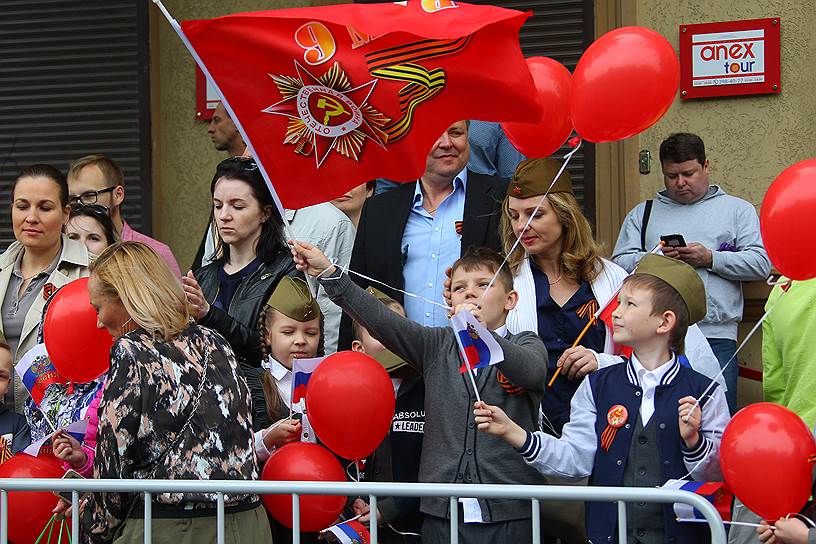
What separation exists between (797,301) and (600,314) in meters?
0.75

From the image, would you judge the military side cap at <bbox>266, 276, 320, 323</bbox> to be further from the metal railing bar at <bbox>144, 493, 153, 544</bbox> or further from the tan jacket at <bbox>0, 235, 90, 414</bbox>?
the metal railing bar at <bbox>144, 493, 153, 544</bbox>

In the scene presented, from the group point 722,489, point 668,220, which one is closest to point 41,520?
point 722,489

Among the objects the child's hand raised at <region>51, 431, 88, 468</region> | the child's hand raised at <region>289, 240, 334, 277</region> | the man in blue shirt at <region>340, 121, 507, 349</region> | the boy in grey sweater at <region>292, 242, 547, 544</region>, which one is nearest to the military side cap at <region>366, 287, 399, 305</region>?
the man in blue shirt at <region>340, 121, 507, 349</region>

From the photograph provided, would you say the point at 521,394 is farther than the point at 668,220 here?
No

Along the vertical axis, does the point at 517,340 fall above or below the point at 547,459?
above

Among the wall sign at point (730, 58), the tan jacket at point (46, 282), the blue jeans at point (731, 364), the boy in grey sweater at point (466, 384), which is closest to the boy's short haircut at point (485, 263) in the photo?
the boy in grey sweater at point (466, 384)

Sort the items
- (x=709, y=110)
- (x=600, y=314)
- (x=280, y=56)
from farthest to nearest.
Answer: (x=709, y=110)
(x=600, y=314)
(x=280, y=56)

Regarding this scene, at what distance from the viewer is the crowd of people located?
4348 millimetres

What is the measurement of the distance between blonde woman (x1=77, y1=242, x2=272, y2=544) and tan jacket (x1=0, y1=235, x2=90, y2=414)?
1.37 meters

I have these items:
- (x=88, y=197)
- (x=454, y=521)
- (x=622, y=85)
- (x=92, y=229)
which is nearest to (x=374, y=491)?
(x=454, y=521)

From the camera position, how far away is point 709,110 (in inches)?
289

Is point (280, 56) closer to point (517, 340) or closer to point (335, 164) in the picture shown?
point (335, 164)

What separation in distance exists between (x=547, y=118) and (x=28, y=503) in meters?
2.30

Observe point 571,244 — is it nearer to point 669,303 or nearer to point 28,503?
point 669,303
